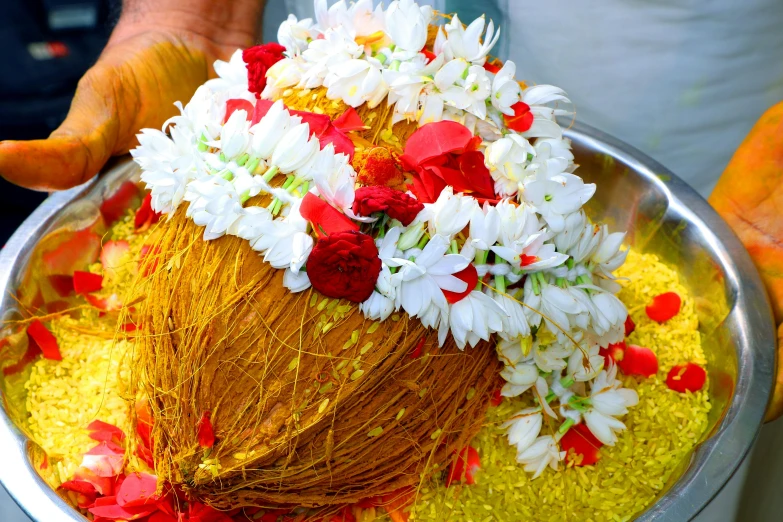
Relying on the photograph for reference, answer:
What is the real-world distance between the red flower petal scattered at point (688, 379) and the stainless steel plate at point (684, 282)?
2cm

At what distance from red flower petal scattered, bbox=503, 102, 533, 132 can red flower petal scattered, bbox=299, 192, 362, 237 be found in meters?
0.19

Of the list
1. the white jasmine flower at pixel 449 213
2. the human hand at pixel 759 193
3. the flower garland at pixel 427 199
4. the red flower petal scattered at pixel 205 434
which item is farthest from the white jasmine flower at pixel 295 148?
the human hand at pixel 759 193

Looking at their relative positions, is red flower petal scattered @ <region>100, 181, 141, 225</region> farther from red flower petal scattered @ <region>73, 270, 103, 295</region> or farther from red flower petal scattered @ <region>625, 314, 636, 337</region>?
red flower petal scattered @ <region>625, 314, 636, 337</region>

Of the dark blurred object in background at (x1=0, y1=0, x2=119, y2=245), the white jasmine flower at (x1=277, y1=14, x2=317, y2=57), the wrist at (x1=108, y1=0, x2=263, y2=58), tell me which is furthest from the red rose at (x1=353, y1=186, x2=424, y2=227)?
the dark blurred object in background at (x1=0, y1=0, x2=119, y2=245)

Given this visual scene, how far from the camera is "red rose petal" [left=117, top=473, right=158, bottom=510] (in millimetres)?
665

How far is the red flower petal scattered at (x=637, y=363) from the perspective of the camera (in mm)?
803

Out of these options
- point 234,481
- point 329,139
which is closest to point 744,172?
point 329,139

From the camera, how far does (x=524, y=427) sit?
70cm

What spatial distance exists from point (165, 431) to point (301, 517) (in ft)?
0.45

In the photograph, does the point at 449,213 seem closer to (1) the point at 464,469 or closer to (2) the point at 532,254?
(2) the point at 532,254

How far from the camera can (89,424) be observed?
75cm

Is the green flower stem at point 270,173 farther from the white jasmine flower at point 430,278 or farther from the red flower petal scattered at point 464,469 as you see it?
the red flower petal scattered at point 464,469

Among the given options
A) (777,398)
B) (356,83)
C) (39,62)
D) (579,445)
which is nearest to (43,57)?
(39,62)

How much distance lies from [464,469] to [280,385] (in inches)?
7.7
